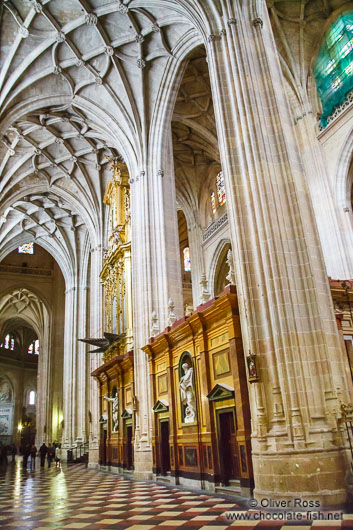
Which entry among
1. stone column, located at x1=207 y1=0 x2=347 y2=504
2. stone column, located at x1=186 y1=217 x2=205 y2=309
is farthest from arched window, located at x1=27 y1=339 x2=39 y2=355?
stone column, located at x1=207 y1=0 x2=347 y2=504

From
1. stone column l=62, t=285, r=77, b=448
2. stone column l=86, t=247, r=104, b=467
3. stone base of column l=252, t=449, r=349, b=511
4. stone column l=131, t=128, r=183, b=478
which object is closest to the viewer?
stone base of column l=252, t=449, r=349, b=511

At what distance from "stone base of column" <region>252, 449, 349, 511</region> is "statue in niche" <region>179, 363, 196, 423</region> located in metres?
3.46

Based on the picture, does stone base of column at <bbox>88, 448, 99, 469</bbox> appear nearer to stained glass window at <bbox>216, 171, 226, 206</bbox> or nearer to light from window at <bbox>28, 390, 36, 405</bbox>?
stained glass window at <bbox>216, 171, 226, 206</bbox>

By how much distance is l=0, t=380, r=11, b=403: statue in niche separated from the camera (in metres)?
45.2

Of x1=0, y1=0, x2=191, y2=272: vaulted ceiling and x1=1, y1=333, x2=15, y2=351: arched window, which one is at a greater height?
x1=0, y1=0, x2=191, y2=272: vaulted ceiling

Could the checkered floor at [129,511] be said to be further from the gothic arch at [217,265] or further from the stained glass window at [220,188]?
the stained glass window at [220,188]

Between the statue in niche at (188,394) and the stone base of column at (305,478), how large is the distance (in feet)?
11.4

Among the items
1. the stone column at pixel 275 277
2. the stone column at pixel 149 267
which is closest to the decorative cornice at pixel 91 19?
the stone column at pixel 149 267

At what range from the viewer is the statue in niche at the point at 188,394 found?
34.1 feet

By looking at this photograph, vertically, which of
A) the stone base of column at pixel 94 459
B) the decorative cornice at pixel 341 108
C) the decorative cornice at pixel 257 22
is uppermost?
the decorative cornice at pixel 341 108

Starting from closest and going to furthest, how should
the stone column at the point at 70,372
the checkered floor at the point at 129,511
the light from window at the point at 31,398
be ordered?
1. the checkered floor at the point at 129,511
2. the stone column at the point at 70,372
3. the light from window at the point at 31,398

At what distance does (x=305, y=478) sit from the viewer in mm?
6625

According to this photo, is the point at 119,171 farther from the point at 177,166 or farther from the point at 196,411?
the point at 196,411

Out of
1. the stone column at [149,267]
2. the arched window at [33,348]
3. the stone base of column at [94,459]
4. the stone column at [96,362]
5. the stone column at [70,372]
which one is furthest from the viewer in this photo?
the arched window at [33,348]
